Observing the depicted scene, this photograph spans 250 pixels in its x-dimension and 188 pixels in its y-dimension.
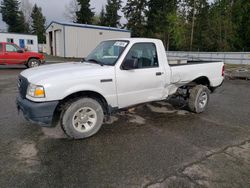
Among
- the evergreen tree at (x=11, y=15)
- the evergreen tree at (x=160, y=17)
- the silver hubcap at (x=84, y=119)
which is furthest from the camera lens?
the evergreen tree at (x=11, y=15)

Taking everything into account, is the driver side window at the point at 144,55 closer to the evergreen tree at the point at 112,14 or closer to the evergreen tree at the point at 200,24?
the evergreen tree at the point at 200,24

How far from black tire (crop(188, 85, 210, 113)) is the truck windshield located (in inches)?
94.3

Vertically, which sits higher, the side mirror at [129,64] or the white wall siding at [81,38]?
the white wall siding at [81,38]

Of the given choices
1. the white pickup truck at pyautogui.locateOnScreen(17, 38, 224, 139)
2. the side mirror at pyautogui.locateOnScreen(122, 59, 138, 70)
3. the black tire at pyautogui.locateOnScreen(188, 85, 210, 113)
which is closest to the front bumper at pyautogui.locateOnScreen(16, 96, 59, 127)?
the white pickup truck at pyautogui.locateOnScreen(17, 38, 224, 139)

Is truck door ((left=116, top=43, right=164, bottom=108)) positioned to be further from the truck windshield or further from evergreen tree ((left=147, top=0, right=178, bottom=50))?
evergreen tree ((left=147, top=0, right=178, bottom=50))

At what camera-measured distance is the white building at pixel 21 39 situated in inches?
1149

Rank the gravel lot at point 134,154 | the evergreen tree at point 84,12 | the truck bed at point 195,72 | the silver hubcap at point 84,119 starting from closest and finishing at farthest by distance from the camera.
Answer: the gravel lot at point 134,154, the silver hubcap at point 84,119, the truck bed at point 195,72, the evergreen tree at point 84,12

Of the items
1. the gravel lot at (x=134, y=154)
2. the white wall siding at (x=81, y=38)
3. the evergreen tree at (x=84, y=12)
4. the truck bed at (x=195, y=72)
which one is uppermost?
the evergreen tree at (x=84, y=12)

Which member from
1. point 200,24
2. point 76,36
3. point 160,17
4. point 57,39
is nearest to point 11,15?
point 57,39

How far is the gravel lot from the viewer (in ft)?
9.05

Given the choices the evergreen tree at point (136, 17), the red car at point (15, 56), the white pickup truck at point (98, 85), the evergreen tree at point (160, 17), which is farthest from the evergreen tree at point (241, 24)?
the white pickup truck at point (98, 85)

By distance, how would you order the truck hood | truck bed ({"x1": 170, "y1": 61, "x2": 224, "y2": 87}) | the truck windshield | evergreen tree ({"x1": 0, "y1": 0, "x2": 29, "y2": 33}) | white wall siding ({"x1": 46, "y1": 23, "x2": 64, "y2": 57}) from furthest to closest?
evergreen tree ({"x1": 0, "y1": 0, "x2": 29, "y2": 33}) → white wall siding ({"x1": 46, "y1": 23, "x2": 64, "y2": 57}) → truck bed ({"x1": 170, "y1": 61, "x2": 224, "y2": 87}) → the truck windshield → the truck hood

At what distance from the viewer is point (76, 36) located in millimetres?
25984

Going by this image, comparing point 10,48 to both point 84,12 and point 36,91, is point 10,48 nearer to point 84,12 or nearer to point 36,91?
point 36,91
